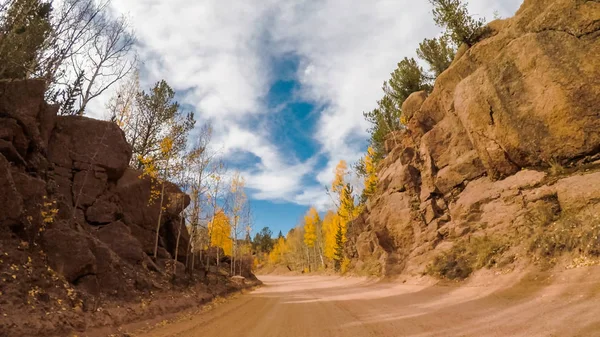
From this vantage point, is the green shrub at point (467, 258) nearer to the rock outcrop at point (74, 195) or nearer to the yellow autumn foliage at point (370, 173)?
the rock outcrop at point (74, 195)

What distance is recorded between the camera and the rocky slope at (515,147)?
44.0 feet

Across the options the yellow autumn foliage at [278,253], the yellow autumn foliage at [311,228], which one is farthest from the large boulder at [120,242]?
the yellow autumn foliage at [278,253]

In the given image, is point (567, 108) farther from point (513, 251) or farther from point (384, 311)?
point (384, 311)

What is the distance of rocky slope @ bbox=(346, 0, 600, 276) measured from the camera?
13.4 metres

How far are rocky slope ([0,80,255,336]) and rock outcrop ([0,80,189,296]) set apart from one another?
0.04 metres

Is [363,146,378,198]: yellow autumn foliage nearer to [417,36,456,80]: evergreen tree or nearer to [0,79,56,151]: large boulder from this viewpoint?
[417,36,456,80]: evergreen tree

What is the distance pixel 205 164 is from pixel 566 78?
2058 centimetres

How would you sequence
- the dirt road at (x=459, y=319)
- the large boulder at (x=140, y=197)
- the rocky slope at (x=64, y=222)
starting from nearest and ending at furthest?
the dirt road at (x=459, y=319) → the rocky slope at (x=64, y=222) → the large boulder at (x=140, y=197)

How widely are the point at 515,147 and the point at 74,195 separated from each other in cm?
2239

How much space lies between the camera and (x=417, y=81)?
33.7 metres

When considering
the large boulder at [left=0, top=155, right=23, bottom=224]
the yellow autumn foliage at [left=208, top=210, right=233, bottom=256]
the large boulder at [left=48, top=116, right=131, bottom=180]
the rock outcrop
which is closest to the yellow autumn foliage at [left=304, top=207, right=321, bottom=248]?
the yellow autumn foliage at [left=208, top=210, right=233, bottom=256]

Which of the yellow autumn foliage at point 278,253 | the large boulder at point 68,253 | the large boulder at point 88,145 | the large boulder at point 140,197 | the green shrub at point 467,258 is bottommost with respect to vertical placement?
the green shrub at point 467,258

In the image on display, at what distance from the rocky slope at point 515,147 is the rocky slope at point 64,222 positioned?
1514 centimetres

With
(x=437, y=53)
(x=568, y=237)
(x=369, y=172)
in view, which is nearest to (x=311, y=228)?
(x=369, y=172)
